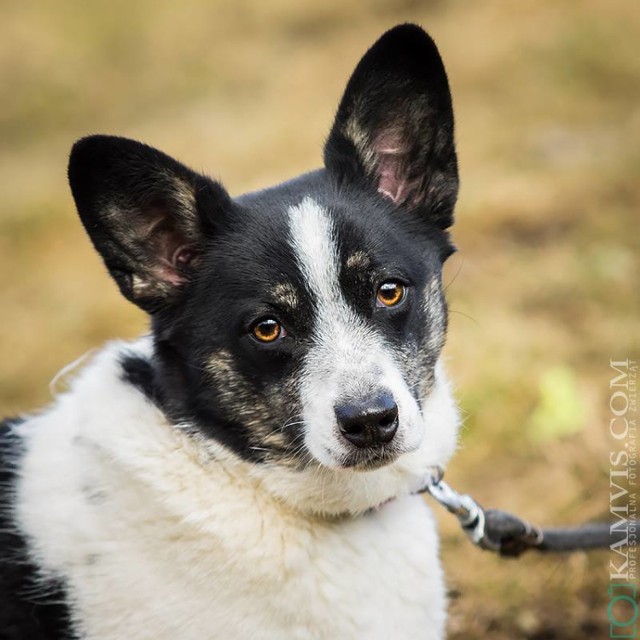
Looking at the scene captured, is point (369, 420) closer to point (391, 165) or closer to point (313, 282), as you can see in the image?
point (313, 282)

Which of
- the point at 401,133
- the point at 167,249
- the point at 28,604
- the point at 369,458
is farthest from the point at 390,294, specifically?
the point at 28,604

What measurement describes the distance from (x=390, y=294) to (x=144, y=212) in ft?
2.99

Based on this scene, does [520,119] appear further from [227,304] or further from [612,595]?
[227,304]

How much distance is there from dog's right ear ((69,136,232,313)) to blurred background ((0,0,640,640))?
1.28m

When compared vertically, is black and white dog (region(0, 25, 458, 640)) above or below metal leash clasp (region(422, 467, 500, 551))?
above

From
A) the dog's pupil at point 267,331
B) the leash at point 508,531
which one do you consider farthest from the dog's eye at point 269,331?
the leash at point 508,531

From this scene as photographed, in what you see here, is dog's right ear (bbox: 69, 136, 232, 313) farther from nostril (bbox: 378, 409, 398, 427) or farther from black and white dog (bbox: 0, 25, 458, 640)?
nostril (bbox: 378, 409, 398, 427)

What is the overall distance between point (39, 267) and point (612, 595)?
658 centimetres

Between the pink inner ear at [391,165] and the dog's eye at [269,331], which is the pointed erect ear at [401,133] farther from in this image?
the dog's eye at [269,331]

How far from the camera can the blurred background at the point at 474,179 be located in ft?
15.3

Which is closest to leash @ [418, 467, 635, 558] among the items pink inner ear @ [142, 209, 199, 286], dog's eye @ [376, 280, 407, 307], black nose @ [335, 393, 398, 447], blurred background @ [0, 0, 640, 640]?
blurred background @ [0, 0, 640, 640]

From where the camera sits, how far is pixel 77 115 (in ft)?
43.4

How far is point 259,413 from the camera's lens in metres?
2.98

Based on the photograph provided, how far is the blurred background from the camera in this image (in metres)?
4.67
